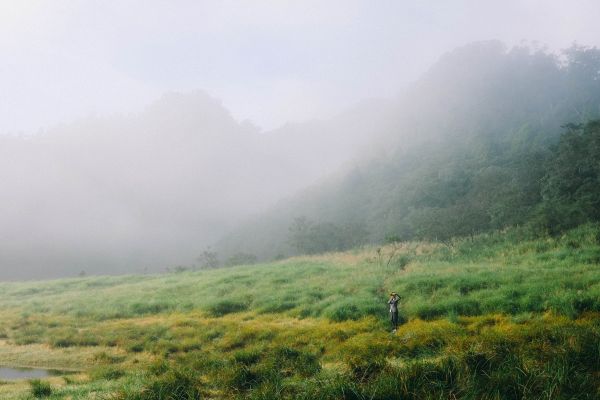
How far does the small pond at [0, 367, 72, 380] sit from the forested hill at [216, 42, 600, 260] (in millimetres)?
32831

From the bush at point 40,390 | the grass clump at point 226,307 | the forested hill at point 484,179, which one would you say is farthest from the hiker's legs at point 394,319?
the forested hill at point 484,179

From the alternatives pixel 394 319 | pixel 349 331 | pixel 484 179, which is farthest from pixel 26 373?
pixel 484 179

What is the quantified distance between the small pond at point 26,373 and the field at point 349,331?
2.56ft

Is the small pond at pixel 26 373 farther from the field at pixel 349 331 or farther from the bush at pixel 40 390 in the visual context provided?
the bush at pixel 40 390

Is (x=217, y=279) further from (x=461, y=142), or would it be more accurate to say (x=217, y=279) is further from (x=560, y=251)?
(x=461, y=142)

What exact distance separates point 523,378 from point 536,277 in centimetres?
1406

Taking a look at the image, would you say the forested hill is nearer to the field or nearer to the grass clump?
the field

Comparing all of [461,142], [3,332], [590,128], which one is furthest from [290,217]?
[3,332]

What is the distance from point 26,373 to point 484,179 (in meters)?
102

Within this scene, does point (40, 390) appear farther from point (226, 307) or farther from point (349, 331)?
point (226, 307)

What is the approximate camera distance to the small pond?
17233 millimetres

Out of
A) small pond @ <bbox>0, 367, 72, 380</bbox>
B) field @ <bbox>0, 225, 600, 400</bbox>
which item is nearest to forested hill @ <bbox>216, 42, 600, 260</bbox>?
field @ <bbox>0, 225, 600, 400</bbox>

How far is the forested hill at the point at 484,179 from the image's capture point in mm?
45094

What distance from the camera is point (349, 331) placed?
17.3 metres
